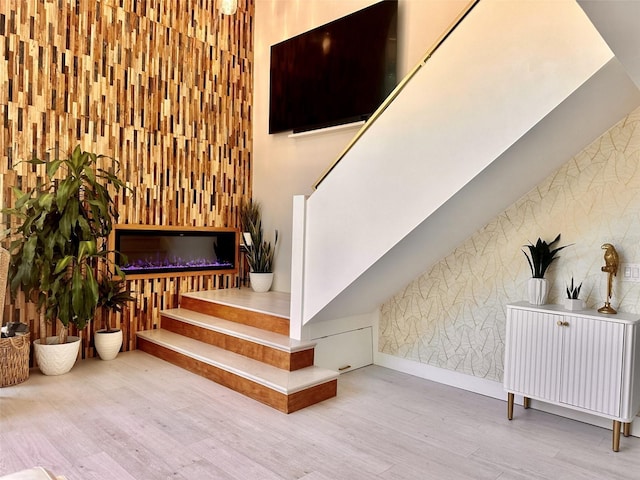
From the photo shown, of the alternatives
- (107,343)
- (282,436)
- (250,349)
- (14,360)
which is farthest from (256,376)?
(14,360)

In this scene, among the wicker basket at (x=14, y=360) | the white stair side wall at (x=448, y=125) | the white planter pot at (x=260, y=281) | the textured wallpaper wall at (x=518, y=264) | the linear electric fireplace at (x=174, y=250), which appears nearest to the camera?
the white stair side wall at (x=448, y=125)

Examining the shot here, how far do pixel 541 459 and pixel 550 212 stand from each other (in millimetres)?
1551

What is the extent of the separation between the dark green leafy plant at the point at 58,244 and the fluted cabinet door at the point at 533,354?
302cm

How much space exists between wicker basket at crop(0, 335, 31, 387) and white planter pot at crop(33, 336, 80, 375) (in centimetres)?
12

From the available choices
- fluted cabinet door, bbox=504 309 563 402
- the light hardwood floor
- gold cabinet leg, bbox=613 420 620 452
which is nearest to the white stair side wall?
the light hardwood floor

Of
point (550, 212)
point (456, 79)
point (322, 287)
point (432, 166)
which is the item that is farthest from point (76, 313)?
point (550, 212)

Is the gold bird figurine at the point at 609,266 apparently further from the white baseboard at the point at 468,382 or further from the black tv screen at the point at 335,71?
the black tv screen at the point at 335,71

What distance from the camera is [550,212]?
294cm

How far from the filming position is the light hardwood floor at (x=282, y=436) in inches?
83.3

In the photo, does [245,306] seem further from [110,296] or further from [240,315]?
[110,296]

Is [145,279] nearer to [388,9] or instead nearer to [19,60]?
[19,60]

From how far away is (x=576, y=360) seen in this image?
252 cm

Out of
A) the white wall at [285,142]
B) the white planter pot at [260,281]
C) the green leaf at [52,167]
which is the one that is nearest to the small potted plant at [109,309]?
the green leaf at [52,167]

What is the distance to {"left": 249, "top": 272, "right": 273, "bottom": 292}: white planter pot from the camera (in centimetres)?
472
